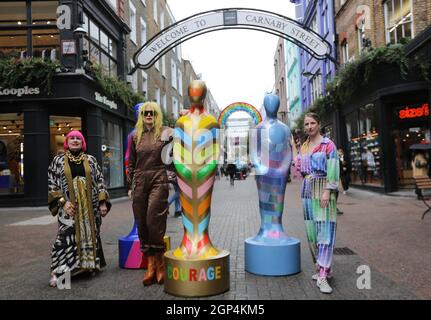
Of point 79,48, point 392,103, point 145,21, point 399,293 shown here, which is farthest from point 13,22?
point 399,293

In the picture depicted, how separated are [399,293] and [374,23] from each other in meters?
14.3

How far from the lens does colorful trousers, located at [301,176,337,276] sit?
4395mm

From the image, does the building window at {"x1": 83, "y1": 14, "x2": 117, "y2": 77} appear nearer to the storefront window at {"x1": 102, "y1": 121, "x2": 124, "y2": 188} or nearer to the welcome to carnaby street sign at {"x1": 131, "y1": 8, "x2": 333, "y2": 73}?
the storefront window at {"x1": 102, "y1": 121, "x2": 124, "y2": 188}

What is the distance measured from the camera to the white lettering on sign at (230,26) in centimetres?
1241

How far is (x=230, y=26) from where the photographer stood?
41.2 ft

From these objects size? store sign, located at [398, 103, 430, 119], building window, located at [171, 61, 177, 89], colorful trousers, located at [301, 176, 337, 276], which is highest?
building window, located at [171, 61, 177, 89]

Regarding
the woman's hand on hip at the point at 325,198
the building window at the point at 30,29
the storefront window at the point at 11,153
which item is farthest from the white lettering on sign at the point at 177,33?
the woman's hand on hip at the point at 325,198

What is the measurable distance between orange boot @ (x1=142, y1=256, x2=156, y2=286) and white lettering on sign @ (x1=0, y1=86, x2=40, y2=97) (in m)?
11.2

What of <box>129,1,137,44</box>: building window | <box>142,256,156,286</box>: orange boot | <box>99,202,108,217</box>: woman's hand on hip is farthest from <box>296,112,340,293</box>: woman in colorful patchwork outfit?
<box>129,1,137,44</box>: building window

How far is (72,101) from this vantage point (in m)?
14.4

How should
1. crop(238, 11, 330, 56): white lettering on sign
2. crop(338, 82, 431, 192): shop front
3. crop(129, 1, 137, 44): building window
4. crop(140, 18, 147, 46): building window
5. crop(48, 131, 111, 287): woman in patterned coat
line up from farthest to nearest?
1. crop(140, 18, 147, 46): building window
2. crop(129, 1, 137, 44): building window
3. crop(338, 82, 431, 192): shop front
4. crop(238, 11, 330, 56): white lettering on sign
5. crop(48, 131, 111, 287): woman in patterned coat

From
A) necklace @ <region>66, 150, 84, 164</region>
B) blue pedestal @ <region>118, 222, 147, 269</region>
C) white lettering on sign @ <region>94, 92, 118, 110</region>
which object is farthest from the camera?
white lettering on sign @ <region>94, 92, 118, 110</region>

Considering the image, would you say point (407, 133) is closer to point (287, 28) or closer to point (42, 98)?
point (287, 28)
